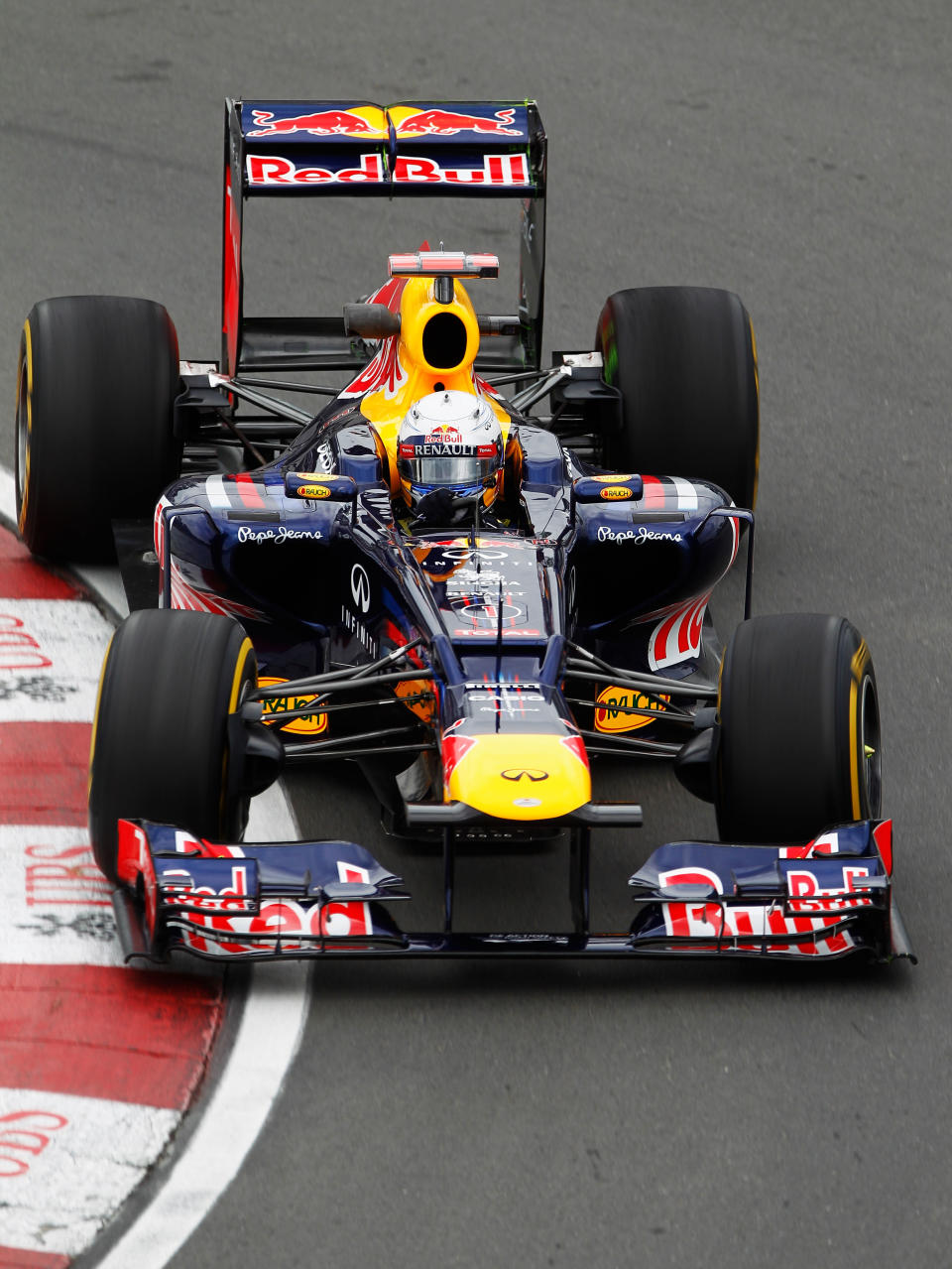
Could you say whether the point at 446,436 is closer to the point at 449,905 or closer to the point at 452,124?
the point at 449,905

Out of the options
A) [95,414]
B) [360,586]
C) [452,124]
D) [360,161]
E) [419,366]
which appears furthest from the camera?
[452,124]

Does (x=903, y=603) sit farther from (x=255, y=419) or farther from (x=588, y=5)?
(x=588, y=5)

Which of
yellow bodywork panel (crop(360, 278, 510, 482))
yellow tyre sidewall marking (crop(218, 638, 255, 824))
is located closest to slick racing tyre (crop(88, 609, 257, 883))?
yellow tyre sidewall marking (crop(218, 638, 255, 824))

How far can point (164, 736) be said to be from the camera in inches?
280

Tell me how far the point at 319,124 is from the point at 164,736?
149 inches

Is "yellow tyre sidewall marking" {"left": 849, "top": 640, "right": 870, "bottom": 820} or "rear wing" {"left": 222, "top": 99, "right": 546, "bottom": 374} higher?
"rear wing" {"left": 222, "top": 99, "right": 546, "bottom": 374}

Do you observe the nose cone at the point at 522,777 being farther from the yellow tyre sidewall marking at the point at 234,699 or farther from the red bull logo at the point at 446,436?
the red bull logo at the point at 446,436

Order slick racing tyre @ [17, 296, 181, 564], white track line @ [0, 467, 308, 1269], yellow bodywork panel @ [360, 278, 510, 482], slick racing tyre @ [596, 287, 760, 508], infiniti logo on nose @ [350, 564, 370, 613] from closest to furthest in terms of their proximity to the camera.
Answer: white track line @ [0, 467, 308, 1269], infiniti logo on nose @ [350, 564, 370, 613], yellow bodywork panel @ [360, 278, 510, 482], slick racing tyre @ [17, 296, 181, 564], slick racing tyre @ [596, 287, 760, 508]

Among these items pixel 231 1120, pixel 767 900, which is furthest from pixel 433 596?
pixel 231 1120

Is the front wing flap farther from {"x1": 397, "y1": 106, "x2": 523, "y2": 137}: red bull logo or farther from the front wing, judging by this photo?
{"x1": 397, "y1": 106, "x2": 523, "y2": 137}: red bull logo

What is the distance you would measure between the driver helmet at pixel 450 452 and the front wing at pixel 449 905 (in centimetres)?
176

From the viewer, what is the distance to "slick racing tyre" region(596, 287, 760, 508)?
32.3 feet

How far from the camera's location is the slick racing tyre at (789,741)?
7.25 meters

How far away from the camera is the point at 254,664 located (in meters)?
7.58
